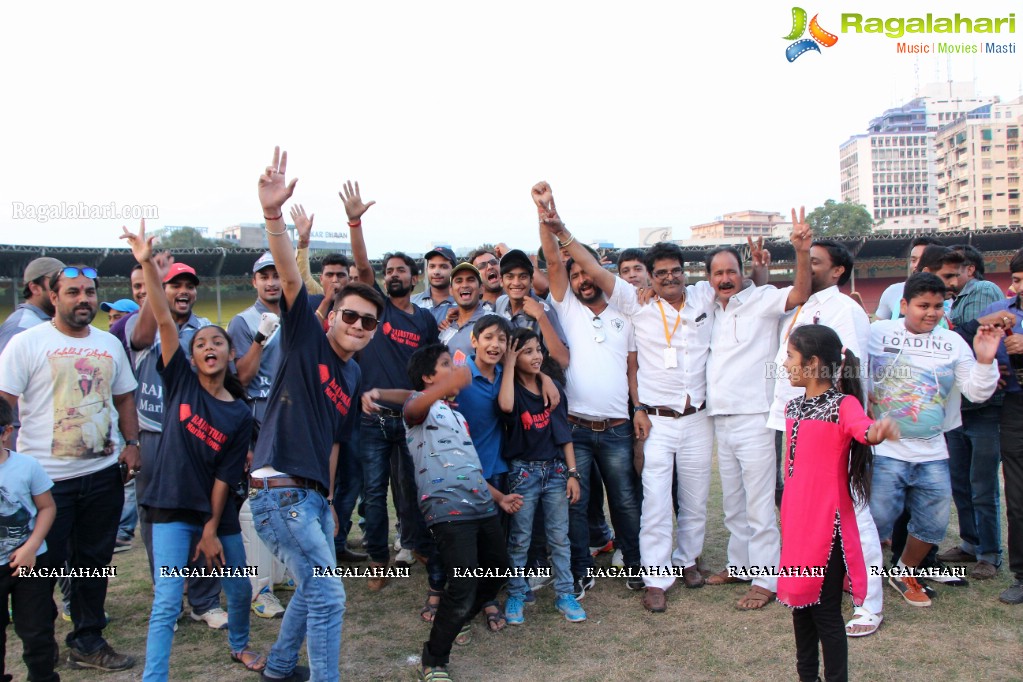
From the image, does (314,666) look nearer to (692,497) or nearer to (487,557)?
(487,557)

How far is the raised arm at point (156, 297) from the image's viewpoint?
355cm

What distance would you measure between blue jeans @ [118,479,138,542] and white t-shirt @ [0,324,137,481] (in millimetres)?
2628

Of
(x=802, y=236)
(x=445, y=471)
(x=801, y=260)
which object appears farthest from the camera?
(x=801, y=260)

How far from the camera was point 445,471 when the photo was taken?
3.87 metres

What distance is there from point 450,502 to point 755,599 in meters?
2.28

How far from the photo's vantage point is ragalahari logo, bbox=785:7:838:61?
1859 centimetres

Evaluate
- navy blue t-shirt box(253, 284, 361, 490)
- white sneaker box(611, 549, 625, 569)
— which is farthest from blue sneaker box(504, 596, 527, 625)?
navy blue t-shirt box(253, 284, 361, 490)

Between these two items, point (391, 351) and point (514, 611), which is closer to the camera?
point (514, 611)

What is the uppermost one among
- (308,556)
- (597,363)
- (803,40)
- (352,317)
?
(803,40)

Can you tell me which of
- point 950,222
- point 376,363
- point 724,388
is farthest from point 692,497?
point 950,222

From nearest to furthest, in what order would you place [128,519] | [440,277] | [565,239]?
[565,239]
[440,277]
[128,519]

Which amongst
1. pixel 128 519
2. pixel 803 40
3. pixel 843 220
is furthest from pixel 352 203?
pixel 843 220

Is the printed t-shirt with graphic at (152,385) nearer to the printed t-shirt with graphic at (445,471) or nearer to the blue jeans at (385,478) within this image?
the blue jeans at (385,478)

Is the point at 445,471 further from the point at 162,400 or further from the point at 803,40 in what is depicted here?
the point at 803,40
